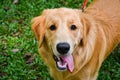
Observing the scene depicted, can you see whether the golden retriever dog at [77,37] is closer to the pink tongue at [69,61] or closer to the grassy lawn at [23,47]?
the pink tongue at [69,61]

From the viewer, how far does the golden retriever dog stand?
4.38 metres

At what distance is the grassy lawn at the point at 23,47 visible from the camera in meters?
6.04

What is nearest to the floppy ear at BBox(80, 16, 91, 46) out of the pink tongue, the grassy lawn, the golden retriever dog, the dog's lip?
the golden retriever dog

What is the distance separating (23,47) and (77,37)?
2.32 meters

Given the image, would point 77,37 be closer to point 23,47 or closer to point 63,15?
point 63,15

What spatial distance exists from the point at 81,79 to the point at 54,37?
3.37 feet

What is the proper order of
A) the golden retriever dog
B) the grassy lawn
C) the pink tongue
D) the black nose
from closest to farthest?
the black nose, the golden retriever dog, the pink tongue, the grassy lawn

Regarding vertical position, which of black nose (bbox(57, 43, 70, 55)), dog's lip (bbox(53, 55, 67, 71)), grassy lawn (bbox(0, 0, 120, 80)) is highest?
black nose (bbox(57, 43, 70, 55))

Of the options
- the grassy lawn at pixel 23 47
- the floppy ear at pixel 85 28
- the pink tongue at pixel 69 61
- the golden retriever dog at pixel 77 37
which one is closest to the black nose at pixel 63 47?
the golden retriever dog at pixel 77 37

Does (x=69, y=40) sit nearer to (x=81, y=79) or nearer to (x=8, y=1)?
(x=81, y=79)

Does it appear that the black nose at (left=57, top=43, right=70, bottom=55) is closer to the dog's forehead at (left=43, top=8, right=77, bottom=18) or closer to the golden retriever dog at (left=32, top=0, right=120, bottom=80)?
the golden retriever dog at (left=32, top=0, right=120, bottom=80)

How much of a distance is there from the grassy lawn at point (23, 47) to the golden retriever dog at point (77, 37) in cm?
78

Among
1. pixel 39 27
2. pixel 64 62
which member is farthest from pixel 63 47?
pixel 39 27

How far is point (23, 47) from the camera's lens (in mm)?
6566
